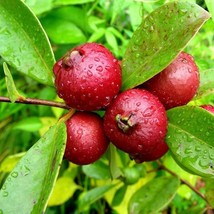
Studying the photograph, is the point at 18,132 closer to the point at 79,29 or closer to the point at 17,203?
the point at 79,29

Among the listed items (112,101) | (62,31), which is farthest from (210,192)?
(62,31)

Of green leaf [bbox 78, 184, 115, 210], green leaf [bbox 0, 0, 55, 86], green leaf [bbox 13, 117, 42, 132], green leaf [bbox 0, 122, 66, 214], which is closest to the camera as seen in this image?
green leaf [bbox 0, 122, 66, 214]

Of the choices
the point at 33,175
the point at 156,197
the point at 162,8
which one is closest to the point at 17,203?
the point at 33,175

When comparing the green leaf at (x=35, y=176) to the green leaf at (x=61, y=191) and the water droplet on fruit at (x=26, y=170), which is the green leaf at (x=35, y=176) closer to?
the water droplet on fruit at (x=26, y=170)

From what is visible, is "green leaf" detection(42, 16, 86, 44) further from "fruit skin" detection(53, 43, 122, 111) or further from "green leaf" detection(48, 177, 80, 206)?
"fruit skin" detection(53, 43, 122, 111)

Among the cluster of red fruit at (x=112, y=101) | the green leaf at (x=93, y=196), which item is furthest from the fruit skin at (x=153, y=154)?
the green leaf at (x=93, y=196)

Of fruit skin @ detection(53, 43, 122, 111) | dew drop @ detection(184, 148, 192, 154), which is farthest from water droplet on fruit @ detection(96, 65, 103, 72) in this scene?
dew drop @ detection(184, 148, 192, 154)

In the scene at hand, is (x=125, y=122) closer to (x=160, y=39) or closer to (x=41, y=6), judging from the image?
(x=160, y=39)
